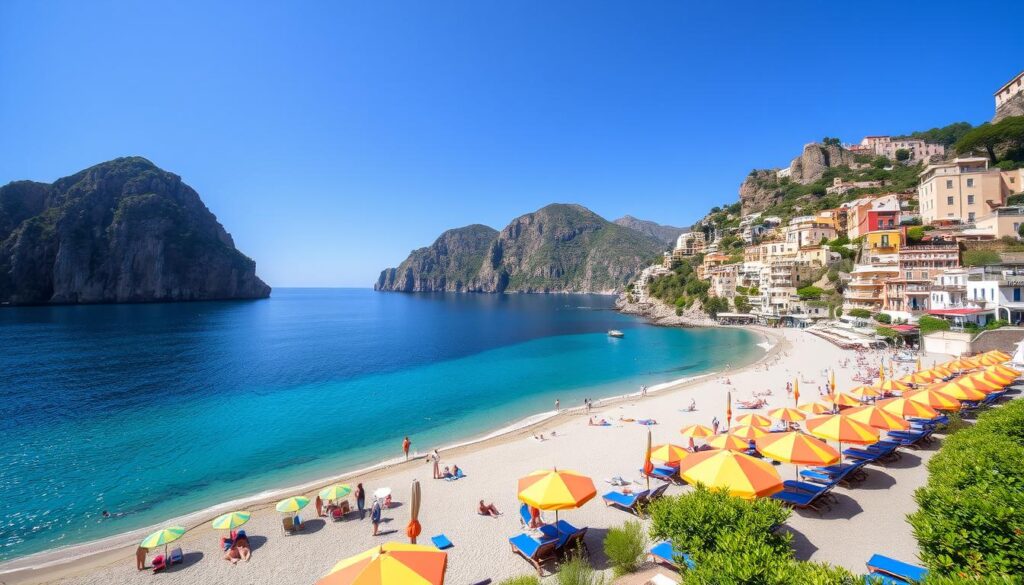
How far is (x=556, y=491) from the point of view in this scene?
9312 millimetres

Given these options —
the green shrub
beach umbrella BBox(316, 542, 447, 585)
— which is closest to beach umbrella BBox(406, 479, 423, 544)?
beach umbrella BBox(316, 542, 447, 585)

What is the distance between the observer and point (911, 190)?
69000 millimetres

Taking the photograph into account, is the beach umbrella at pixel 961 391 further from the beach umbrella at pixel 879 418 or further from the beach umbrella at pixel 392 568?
the beach umbrella at pixel 392 568

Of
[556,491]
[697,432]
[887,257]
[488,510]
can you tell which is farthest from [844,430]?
[887,257]

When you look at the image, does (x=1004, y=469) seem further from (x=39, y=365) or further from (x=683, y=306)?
(x=683, y=306)

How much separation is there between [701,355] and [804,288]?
88.7 feet

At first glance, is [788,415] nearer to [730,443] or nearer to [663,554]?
[730,443]

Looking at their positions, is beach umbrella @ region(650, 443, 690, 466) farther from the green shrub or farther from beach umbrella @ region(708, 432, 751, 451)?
the green shrub

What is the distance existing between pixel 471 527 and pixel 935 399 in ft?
54.9

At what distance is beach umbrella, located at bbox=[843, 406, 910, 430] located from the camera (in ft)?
42.7

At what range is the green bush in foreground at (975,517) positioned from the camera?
17.8 ft

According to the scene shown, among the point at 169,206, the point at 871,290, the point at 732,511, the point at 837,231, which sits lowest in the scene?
the point at 732,511

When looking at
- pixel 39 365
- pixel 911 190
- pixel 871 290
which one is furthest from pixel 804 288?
pixel 39 365

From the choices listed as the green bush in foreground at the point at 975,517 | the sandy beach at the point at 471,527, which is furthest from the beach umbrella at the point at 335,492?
the green bush in foreground at the point at 975,517
